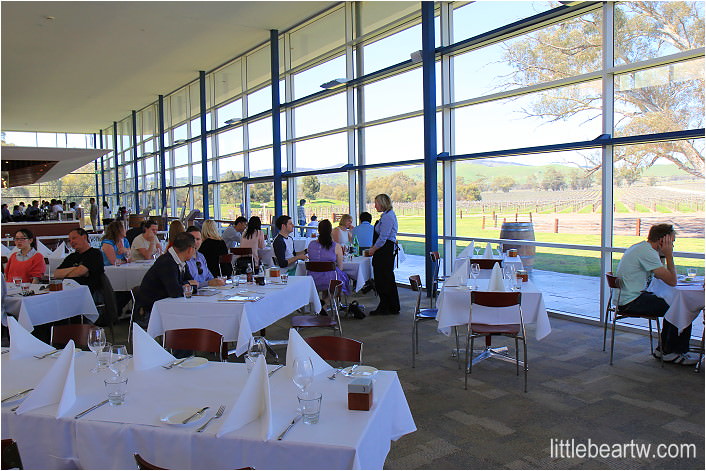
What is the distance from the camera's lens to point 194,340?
324cm

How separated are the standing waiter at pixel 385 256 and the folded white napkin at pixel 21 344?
4364mm

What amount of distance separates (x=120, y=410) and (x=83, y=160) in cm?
2067

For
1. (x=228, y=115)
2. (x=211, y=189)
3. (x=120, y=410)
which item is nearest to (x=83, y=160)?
(x=211, y=189)

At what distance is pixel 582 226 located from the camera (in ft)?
21.2

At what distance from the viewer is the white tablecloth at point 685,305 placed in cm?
441

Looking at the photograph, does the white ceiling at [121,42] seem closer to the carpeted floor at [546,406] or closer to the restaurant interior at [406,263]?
the restaurant interior at [406,263]

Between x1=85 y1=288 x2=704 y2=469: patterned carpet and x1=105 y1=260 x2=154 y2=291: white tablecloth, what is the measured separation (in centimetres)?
232

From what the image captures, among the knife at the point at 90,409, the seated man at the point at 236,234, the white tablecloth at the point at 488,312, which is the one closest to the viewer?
the knife at the point at 90,409

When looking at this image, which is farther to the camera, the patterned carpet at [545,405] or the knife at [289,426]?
the patterned carpet at [545,405]

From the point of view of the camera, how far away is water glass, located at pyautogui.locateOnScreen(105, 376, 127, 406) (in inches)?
86.2

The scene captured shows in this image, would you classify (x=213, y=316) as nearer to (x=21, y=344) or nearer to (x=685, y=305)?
(x=21, y=344)

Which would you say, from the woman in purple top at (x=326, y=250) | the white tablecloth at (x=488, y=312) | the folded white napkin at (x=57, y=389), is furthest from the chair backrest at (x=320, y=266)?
the folded white napkin at (x=57, y=389)

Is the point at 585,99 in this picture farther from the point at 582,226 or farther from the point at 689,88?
the point at 582,226

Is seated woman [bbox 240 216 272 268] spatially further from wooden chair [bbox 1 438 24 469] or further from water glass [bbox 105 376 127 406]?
wooden chair [bbox 1 438 24 469]
